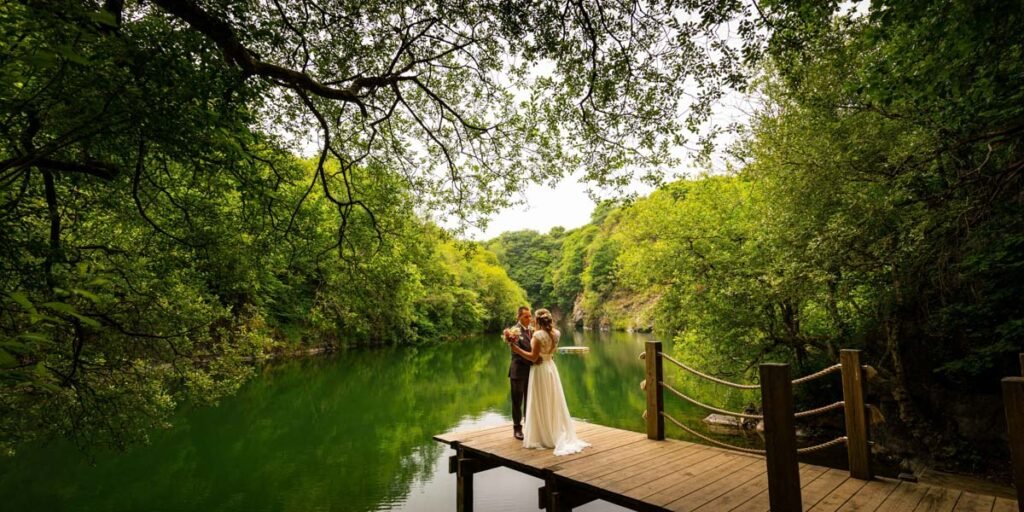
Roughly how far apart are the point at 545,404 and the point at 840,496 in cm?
326

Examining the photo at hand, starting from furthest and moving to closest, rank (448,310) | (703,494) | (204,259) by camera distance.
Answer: (448,310), (204,259), (703,494)

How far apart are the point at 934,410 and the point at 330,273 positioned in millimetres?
11942

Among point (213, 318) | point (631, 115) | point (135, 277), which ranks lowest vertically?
point (213, 318)

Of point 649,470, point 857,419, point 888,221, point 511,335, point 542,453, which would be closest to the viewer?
point 857,419

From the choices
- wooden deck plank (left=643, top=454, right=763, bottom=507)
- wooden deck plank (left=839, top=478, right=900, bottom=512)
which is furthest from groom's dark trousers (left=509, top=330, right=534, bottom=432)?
wooden deck plank (left=839, top=478, right=900, bottom=512)

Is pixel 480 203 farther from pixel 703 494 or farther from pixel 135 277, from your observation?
pixel 703 494

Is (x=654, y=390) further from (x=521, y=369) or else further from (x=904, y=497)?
(x=904, y=497)

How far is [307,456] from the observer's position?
11.2 m

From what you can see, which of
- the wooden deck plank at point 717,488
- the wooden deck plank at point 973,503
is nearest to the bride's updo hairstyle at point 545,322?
the wooden deck plank at point 717,488

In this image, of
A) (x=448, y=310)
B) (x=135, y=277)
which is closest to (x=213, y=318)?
(x=135, y=277)

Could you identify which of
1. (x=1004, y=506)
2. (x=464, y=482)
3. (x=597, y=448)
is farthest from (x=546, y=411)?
(x=1004, y=506)

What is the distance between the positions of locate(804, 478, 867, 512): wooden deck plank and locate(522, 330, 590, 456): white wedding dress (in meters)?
2.75

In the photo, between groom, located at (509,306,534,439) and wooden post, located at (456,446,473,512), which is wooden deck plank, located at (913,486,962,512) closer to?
groom, located at (509,306,534,439)

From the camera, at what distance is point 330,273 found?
28.1 feet
